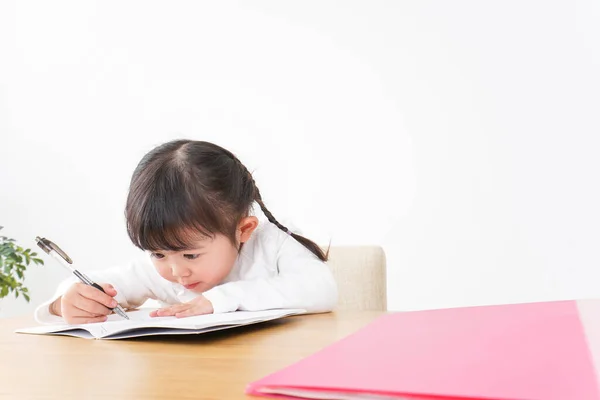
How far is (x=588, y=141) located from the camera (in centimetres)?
251

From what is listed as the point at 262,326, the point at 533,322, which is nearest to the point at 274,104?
the point at 262,326

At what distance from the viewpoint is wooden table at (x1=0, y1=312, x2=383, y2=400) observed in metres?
0.55

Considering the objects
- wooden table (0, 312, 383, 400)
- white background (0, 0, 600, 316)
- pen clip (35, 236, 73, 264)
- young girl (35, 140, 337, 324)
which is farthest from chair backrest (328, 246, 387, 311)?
white background (0, 0, 600, 316)

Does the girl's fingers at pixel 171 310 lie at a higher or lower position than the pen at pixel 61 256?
lower

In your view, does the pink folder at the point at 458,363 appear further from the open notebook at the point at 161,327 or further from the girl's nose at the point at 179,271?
the girl's nose at the point at 179,271

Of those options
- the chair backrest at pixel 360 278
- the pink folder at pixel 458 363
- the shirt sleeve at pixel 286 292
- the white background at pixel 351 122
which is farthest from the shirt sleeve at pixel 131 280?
the white background at pixel 351 122

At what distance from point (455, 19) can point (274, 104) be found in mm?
739

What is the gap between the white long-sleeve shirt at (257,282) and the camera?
101 cm

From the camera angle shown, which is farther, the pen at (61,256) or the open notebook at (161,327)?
the pen at (61,256)

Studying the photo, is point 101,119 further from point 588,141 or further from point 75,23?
point 588,141

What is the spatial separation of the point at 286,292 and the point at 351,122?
1.78 metres

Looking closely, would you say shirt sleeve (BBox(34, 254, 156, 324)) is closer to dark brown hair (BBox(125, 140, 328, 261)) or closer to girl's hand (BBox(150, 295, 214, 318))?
dark brown hair (BBox(125, 140, 328, 261))

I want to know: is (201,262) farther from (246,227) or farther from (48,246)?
(48,246)

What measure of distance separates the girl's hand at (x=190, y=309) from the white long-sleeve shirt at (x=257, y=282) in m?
0.01
